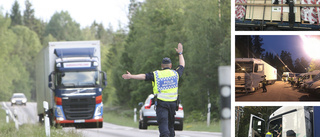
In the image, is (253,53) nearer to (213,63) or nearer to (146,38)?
(213,63)

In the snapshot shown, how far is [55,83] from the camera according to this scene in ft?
64.6

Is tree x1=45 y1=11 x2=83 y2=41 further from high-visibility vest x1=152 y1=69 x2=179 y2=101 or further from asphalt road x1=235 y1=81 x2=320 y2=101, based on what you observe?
high-visibility vest x1=152 y1=69 x2=179 y2=101

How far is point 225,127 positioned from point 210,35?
28.9m

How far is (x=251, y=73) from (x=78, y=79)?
31.9ft

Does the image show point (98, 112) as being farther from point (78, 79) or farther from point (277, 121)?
point (277, 121)

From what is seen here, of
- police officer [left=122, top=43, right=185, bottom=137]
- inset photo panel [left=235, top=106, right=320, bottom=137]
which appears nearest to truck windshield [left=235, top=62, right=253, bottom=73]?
inset photo panel [left=235, top=106, right=320, bottom=137]

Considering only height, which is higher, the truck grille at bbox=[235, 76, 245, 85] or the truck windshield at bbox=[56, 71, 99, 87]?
the truck grille at bbox=[235, 76, 245, 85]

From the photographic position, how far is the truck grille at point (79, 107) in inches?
781

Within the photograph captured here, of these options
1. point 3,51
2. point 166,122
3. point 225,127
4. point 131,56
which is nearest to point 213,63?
point 131,56

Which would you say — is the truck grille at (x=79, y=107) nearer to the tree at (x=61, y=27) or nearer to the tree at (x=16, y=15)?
the tree at (x=61, y=27)

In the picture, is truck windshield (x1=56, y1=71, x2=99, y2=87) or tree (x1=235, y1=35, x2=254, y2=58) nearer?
tree (x1=235, y1=35, x2=254, y2=58)

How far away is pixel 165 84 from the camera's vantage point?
9258 millimetres

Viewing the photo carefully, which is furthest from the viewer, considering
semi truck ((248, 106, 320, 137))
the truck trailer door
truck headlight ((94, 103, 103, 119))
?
truck headlight ((94, 103, 103, 119))

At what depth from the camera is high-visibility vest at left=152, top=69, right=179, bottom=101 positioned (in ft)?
30.2
